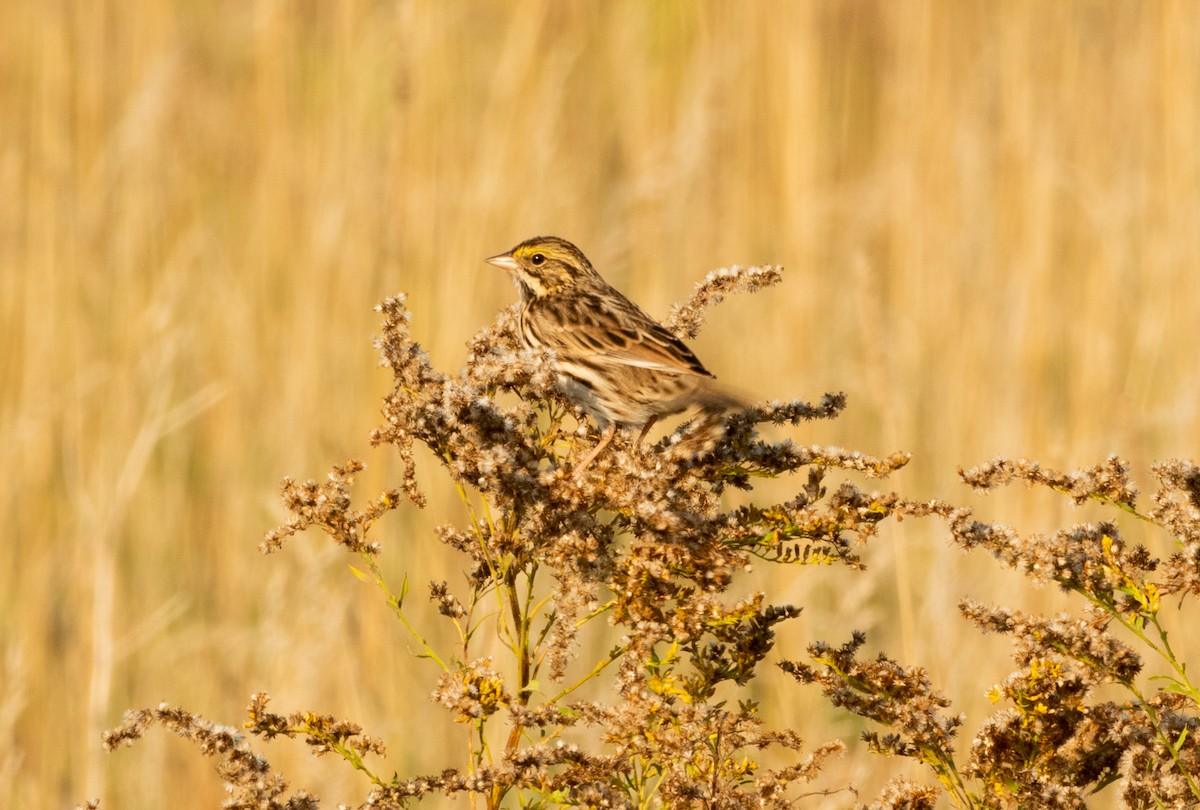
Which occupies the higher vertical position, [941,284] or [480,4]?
[480,4]

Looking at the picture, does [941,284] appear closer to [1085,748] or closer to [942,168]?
[942,168]

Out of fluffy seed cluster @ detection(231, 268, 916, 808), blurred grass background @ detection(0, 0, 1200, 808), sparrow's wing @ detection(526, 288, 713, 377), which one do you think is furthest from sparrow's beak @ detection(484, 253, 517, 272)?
fluffy seed cluster @ detection(231, 268, 916, 808)

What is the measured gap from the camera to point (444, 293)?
5.35 m

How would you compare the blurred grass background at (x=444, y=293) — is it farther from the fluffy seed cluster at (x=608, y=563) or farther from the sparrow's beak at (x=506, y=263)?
the fluffy seed cluster at (x=608, y=563)

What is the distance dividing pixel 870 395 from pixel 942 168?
1.01 m

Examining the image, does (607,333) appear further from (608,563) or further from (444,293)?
(444,293)

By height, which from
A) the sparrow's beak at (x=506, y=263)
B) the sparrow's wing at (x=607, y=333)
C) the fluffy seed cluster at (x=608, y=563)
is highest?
the sparrow's beak at (x=506, y=263)

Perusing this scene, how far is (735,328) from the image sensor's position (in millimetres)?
6453

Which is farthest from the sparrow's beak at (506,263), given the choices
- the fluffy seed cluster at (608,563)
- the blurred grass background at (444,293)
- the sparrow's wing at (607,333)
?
the fluffy seed cluster at (608,563)

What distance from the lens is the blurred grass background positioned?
5.14 m

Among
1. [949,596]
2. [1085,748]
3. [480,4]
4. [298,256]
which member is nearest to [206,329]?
[298,256]

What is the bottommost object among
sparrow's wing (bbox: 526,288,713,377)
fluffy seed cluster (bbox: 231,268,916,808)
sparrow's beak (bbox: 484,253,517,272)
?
fluffy seed cluster (bbox: 231,268,916,808)

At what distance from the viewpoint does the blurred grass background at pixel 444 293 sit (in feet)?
16.9

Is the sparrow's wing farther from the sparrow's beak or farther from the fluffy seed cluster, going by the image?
the fluffy seed cluster
